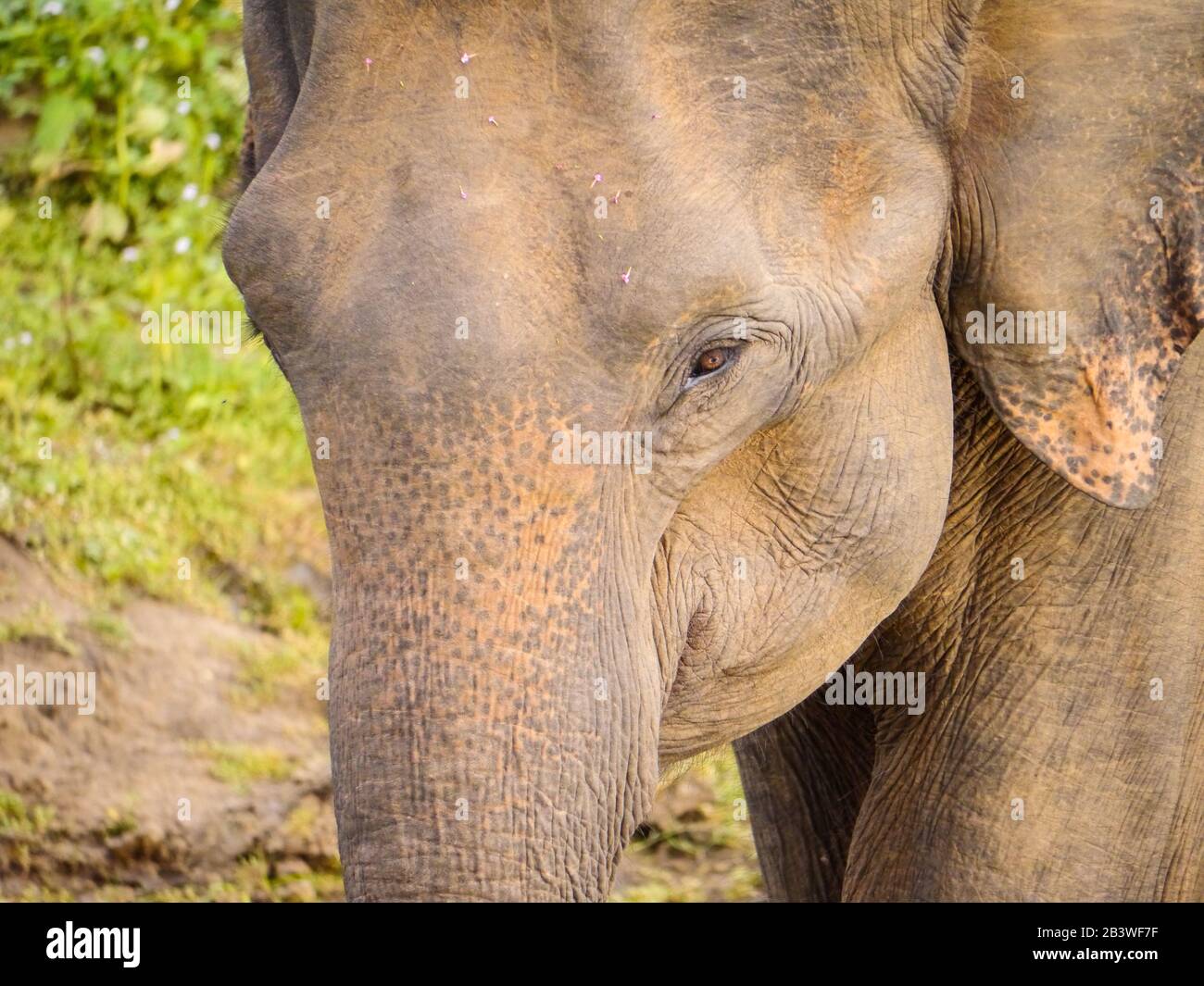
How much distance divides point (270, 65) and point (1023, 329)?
972mm

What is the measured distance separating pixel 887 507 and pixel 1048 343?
27 cm

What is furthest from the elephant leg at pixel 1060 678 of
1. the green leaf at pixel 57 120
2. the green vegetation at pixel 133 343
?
the green leaf at pixel 57 120

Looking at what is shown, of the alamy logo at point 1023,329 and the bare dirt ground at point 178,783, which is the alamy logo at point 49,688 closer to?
the bare dirt ground at point 178,783

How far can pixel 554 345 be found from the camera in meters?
1.99

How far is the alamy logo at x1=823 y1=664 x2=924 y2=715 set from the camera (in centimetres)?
280

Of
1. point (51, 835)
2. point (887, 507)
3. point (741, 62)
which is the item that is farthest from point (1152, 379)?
point (51, 835)

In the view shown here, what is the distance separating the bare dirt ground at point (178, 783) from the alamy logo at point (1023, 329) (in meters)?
2.33

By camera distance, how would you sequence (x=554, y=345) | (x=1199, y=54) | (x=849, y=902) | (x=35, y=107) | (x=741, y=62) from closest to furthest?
1. (x=554, y=345)
2. (x=741, y=62)
3. (x=1199, y=54)
4. (x=849, y=902)
5. (x=35, y=107)

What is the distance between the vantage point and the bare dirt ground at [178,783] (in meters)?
4.38

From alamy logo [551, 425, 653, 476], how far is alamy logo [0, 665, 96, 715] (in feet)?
9.64

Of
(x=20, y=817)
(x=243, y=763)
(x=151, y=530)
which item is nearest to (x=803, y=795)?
(x=243, y=763)

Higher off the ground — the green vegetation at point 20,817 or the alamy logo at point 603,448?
the alamy logo at point 603,448

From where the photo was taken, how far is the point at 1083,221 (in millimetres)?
2346

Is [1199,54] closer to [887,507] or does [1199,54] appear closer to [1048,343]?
[1048,343]
